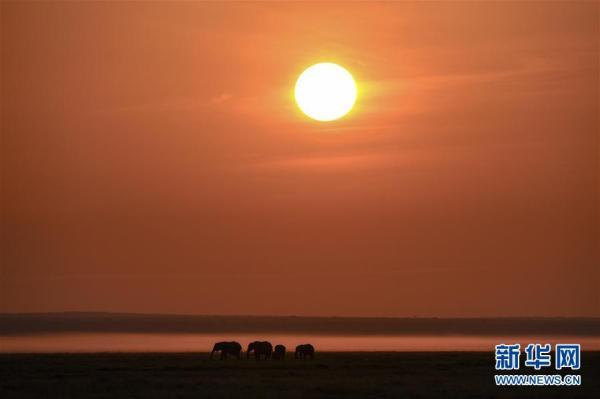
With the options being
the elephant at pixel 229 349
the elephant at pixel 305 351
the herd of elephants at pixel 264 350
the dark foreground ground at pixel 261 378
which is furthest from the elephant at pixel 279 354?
the elephant at pixel 229 349

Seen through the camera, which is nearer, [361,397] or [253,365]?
[361,397]

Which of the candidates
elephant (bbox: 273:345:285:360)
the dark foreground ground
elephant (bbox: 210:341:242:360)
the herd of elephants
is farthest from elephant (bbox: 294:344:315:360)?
elephant (bbox: 210:341:242:360)

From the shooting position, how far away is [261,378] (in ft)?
164

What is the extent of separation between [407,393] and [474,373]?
9.84 m

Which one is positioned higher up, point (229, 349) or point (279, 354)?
point (229, 349)

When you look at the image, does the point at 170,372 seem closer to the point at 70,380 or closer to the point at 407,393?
the point at 70,380

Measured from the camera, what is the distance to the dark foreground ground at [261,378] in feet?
144

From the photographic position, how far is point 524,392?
150 feet

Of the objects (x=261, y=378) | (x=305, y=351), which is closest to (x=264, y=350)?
(x=305, y=351)

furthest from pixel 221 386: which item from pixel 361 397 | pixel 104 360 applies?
pixel 104 360

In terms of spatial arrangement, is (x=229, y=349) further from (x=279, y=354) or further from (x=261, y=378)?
(x=261, y=378)

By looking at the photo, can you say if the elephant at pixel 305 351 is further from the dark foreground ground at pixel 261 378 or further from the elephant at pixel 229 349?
the elephant at pixel 229 349

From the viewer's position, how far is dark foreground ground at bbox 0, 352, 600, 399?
43875 mm

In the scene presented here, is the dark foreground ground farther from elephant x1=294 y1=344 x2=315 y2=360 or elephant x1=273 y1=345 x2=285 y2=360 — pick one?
elephant x1=294 y1=344 x2=315 y2=360
